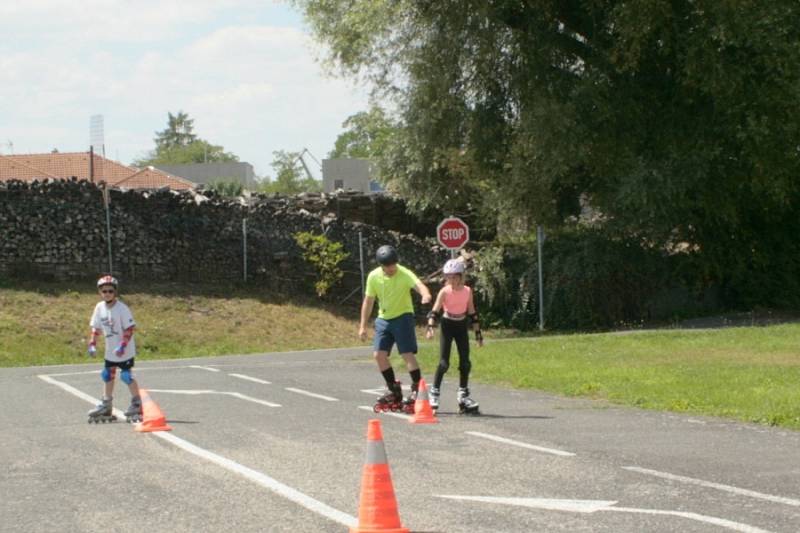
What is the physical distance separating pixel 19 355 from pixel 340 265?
11.4 m

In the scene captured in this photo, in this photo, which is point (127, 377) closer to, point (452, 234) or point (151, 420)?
point (151, 420)

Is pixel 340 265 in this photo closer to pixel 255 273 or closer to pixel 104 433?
pixel 255 273

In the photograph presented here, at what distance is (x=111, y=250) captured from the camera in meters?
36.4

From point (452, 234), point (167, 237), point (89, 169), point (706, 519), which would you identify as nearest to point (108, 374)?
point (706, 519)

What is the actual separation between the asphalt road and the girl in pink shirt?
283mm

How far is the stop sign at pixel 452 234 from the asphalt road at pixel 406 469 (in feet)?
43.0

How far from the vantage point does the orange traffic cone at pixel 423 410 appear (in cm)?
1393

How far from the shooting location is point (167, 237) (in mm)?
37344

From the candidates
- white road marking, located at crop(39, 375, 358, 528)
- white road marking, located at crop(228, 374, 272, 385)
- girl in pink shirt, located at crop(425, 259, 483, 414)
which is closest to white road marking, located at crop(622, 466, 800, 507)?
white road marking, located at crop(39, 375, 358, 528)

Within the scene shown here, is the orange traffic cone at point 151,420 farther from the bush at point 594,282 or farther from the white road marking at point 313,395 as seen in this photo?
the bush at point 594,282

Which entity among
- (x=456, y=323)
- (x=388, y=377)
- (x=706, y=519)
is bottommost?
(x=706, y=519)

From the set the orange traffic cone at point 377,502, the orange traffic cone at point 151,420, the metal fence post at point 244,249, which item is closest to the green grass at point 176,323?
the metal fence post at point 244,249

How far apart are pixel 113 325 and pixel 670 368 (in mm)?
9489

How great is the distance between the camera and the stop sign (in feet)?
98.5
